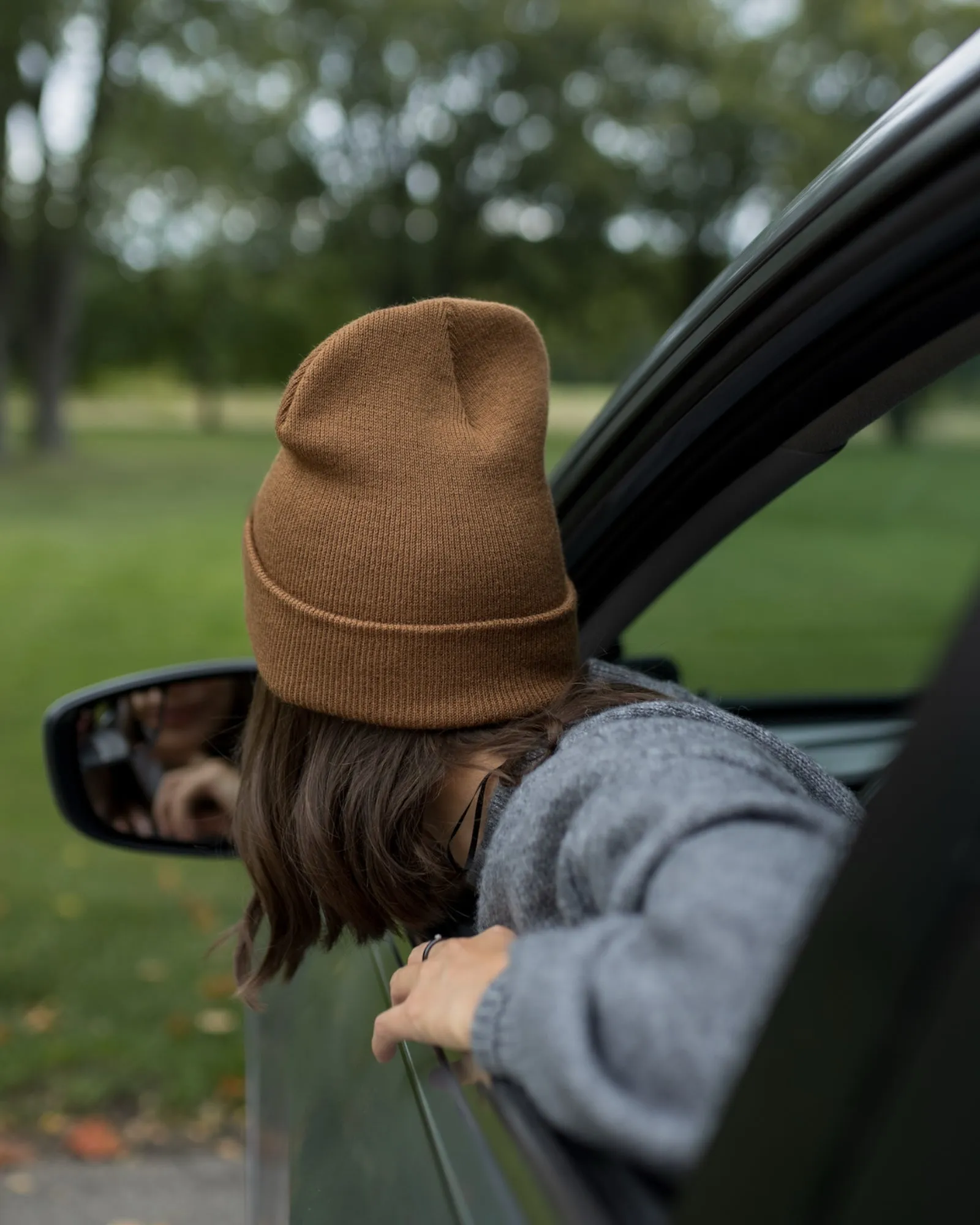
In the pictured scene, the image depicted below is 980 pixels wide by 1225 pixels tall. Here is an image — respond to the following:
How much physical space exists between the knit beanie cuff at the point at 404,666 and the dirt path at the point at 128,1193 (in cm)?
224

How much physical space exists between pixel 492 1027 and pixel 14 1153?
2.86 m

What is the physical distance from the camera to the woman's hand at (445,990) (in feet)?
3.57

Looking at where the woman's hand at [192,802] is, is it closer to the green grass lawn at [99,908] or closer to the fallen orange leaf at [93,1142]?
the fallen orange leaf at [93,1142]

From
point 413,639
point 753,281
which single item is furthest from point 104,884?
point 753,281

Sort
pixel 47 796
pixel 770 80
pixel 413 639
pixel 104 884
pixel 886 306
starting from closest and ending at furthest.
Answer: pixel 886 306, pixel 413 639, pixel 104 884, pixel 47 796, pixel 770 80

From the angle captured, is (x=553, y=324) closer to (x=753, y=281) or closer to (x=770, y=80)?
(x=770, y=80)

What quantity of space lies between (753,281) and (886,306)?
5.3 inches

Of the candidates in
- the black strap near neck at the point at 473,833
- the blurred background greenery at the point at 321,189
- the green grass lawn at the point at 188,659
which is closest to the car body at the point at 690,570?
the black strap near neck at the point at 473,833

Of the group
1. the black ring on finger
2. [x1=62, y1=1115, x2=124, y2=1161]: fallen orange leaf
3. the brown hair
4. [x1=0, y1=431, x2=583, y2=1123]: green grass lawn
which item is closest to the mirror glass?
the brown hair

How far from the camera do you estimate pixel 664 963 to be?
0.89 metres

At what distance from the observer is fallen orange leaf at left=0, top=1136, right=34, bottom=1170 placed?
10.8ft

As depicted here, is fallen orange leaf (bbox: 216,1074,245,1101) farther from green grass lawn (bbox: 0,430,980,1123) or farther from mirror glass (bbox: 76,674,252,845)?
mirror glass (bbox: 76,674,252,845)

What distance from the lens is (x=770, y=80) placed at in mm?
22891

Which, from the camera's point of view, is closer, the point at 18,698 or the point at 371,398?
the point at 371,398
